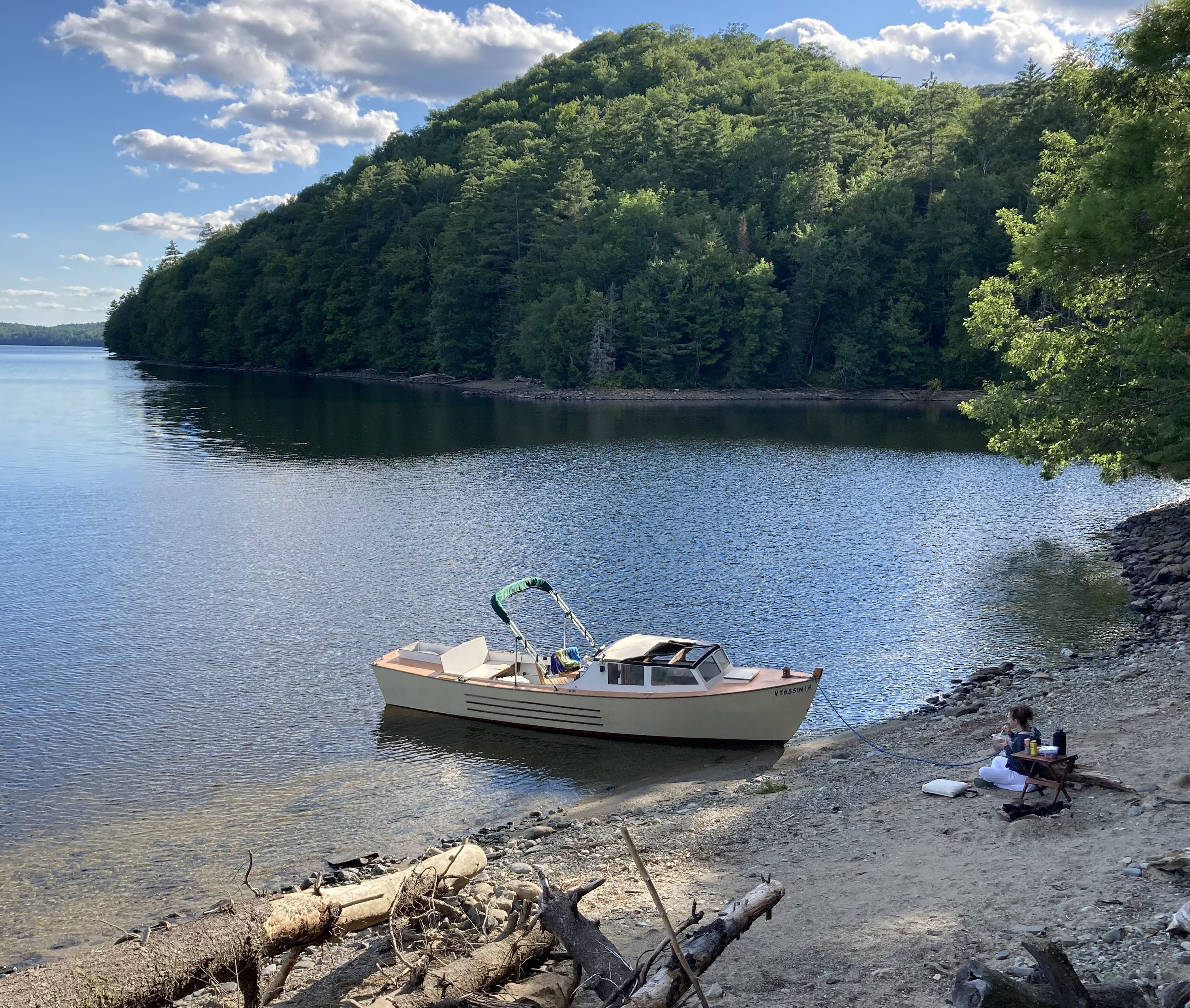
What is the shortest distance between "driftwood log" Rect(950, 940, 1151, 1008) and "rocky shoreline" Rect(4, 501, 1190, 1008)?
0.86 ft

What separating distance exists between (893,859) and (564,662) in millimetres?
10213

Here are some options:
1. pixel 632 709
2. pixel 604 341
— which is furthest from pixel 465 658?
pixel 604 341

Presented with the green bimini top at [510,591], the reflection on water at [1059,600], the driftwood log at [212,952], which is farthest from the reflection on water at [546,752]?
the reflection on water at [1059,600]

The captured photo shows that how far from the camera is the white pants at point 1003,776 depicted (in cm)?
1328

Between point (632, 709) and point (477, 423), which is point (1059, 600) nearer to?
point (632, 709)

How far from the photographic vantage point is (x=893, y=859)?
1212 centimetres

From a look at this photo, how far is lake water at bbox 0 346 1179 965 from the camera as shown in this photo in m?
17.4

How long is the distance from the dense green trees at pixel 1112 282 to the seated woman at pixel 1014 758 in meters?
10.8

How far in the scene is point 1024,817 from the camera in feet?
40.2

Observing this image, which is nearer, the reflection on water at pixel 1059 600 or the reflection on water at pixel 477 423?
Answer: the reflection on water at pixel 1059 600

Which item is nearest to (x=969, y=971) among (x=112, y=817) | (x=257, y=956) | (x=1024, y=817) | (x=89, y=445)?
(x=1024, y=817)

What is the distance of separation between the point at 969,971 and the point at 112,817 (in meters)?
15.3

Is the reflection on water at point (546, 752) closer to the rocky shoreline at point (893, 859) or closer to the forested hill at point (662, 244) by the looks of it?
the rocky shoreline at point (893, 859)

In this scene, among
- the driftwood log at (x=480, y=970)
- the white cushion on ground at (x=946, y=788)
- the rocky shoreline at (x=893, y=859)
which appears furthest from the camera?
the white cushion on ground at (x=946, y=788)
